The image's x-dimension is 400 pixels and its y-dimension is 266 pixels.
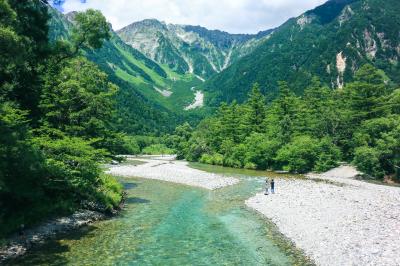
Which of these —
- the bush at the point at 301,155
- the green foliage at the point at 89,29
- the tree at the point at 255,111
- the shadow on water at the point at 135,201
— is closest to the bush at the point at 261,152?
the bush at the point at 301,155

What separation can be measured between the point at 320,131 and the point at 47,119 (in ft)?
190

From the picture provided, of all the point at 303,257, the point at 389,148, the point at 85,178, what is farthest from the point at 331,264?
the point at 389,148

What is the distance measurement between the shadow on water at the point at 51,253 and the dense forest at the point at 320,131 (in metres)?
46.6

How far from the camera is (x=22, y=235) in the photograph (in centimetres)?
2258

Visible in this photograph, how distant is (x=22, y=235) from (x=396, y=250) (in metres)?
20.5

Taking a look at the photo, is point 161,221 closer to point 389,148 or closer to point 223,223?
point 223,223

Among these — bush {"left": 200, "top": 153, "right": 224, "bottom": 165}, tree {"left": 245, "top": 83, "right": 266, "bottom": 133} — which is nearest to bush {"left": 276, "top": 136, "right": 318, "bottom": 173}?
bush {"left": 200, "top": 153, "right": 224, "bottom": 165}

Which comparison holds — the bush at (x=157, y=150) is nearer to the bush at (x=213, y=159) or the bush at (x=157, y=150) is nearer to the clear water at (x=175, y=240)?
the bush at (x=213, y=159)

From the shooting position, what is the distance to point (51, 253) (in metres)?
21.0

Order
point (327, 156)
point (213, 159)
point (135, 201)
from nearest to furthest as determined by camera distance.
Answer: point (135, 201)
point (327, 156)
point (213, 159)

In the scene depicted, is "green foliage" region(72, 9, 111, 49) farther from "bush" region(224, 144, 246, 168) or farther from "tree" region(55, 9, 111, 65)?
"bush" region(224, 144, 246, 168)

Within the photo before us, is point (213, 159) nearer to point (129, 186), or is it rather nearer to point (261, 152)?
point (261, 152)

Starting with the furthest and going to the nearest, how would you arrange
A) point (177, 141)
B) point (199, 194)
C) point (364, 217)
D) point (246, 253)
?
point (177, 141)
point (199, 194)
point (364, 217)
point (246, 253)

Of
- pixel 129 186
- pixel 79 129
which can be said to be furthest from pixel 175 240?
pixel 129 186
